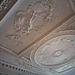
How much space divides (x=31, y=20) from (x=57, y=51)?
3266 millimetres

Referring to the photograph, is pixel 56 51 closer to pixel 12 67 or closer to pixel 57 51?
pixel 57 51

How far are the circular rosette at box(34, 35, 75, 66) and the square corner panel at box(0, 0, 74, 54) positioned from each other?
94cm

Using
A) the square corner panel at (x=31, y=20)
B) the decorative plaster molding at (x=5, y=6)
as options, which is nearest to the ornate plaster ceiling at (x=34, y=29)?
the square corner panel at (x=31, y=20)

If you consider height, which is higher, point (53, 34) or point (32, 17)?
point (32, 17)

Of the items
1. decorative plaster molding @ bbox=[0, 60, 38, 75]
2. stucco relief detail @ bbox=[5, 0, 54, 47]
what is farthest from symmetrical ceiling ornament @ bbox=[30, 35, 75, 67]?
stucco relief detail @ bbox=[5, 0, 54, 47]

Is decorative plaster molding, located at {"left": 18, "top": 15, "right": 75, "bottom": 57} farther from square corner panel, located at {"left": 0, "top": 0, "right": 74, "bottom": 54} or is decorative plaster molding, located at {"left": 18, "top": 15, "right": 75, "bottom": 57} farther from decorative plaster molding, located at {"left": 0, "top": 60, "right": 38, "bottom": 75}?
decorative plaster molding, located at {"left": 0, "top": 60, "right": 38, "bottom": 75}

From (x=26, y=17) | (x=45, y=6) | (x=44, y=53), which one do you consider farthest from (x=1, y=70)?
(x=45, y=6)

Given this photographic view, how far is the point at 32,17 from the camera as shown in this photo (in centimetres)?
383

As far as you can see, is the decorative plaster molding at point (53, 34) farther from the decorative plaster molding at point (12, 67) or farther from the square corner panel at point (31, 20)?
the decorative plaster molding at point (12, 67)

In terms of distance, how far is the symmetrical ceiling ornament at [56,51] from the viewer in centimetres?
531

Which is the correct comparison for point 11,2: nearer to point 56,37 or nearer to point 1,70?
point 56,37

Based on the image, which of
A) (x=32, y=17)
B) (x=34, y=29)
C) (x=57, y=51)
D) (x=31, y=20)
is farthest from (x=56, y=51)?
(x=32, y=17)

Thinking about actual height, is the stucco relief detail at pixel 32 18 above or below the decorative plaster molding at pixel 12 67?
above

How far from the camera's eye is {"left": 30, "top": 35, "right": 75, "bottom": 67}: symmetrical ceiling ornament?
531 centimetres
